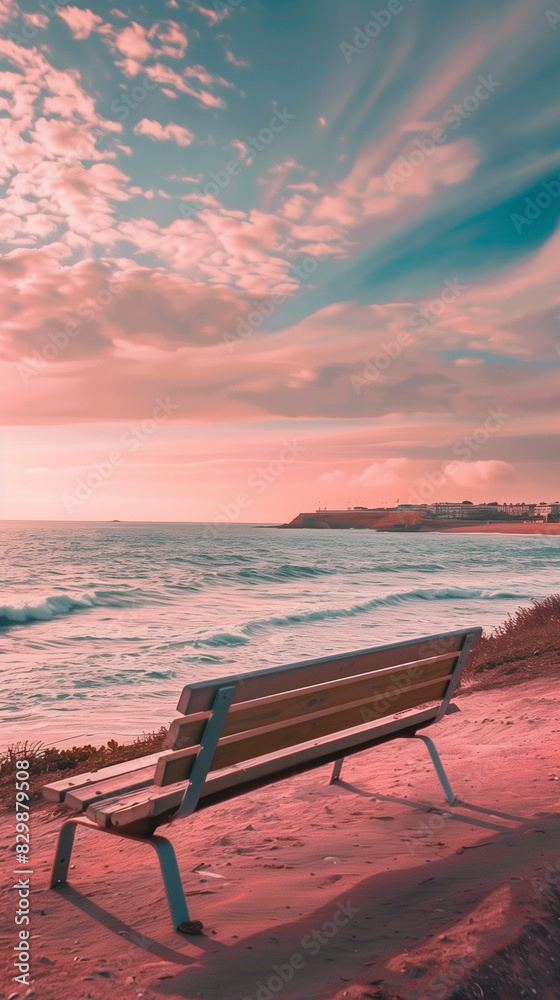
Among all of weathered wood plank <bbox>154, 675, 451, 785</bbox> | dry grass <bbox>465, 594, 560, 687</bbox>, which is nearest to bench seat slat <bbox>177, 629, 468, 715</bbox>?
weathered wood plank <bbox>154, 675, 451, 785</bbox>

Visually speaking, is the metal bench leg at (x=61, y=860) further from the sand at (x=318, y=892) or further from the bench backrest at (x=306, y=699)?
the bench backrest at (x=306, y=699)

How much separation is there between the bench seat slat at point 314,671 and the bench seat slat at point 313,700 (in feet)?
0.13

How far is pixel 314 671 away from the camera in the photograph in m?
3.26

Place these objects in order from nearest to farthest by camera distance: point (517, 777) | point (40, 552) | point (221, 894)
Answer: point (221, 894), point (517, 777), point (40, 552)

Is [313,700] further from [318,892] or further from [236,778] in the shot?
[318,892]

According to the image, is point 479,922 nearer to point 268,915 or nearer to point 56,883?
point 268,915

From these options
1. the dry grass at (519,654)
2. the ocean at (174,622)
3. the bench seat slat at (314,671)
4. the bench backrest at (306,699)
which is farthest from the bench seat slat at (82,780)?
the dry grass at (519,654)

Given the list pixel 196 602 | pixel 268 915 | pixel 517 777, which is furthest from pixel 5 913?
pixel 196 602

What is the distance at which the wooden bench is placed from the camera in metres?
2.82

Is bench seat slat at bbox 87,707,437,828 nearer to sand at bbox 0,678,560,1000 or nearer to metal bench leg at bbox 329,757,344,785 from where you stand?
sand at bbox 0,678,560,1000

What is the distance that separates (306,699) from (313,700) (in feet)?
0.22

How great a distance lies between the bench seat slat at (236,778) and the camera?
9.32 ft

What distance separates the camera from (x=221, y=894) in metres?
3.17

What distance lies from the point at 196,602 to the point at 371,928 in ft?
77.8
